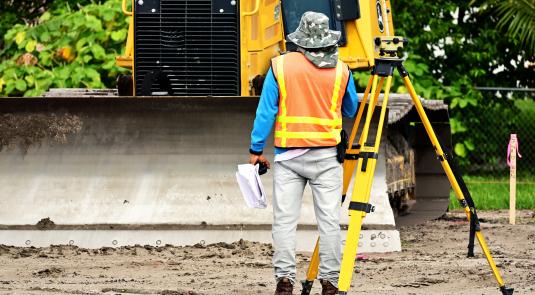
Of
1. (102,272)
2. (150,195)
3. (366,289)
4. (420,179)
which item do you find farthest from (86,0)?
(366,289)

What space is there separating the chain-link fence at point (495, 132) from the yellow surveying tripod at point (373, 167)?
945 cm

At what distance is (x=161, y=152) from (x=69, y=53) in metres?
7.17

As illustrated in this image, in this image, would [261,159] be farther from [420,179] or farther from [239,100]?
[420,179]

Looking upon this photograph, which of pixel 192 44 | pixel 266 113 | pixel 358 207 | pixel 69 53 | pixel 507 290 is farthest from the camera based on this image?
pixel 69 53

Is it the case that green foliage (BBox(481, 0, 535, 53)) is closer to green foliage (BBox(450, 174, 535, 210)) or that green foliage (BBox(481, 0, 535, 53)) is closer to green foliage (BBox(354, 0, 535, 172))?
green foliage (BBox(354, 0, 535, 172))

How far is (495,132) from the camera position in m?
13.2

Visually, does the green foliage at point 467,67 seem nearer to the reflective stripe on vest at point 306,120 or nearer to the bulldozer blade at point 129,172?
the bulldozer blade at point 129,172

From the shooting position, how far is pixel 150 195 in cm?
545

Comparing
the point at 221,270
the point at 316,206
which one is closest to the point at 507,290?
the point at 316,206

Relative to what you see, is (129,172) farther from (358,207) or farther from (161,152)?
(358,207)

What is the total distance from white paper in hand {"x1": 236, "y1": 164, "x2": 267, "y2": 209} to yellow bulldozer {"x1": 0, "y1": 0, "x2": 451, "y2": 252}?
4.71 ft

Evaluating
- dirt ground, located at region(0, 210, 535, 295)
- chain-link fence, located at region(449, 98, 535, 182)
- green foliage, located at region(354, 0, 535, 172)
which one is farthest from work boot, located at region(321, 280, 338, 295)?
chain-link fence, located at region(449, 98, 535, 182)

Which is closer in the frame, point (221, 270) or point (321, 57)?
point (321, 57)

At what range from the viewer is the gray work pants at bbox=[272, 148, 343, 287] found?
3.84 m
